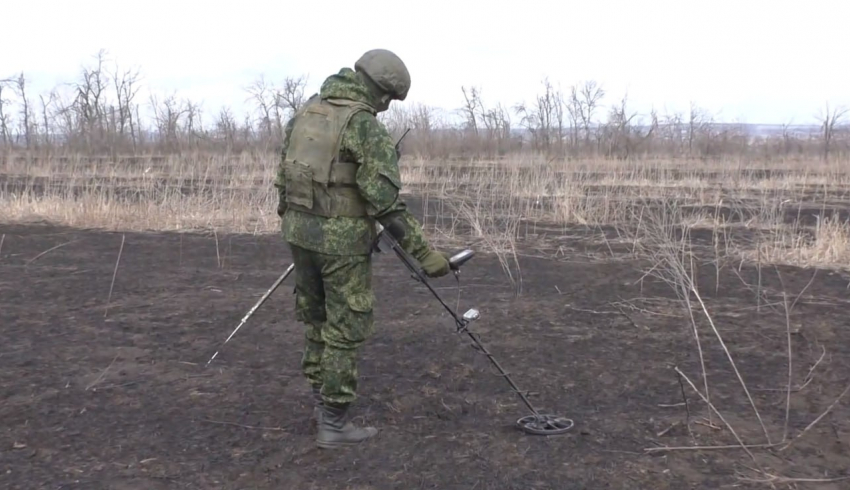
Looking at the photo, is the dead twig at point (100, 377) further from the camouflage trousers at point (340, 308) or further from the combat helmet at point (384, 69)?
the combat helmet at point (384, 69)

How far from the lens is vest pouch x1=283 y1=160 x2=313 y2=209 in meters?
3.42

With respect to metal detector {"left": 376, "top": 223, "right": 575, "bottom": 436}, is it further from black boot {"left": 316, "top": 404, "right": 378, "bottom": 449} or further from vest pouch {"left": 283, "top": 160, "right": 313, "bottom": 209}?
black boot {"left": 316, "top": 404, "right": 378, "bottom": 449}

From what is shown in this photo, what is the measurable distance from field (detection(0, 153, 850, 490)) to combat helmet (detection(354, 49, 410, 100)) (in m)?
1.56

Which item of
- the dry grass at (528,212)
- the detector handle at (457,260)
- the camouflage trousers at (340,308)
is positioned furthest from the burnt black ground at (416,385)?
the dry grass at (528,212)

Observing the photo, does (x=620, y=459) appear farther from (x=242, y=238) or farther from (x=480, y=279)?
(x=242, y=238)

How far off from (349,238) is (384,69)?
2.43 ft

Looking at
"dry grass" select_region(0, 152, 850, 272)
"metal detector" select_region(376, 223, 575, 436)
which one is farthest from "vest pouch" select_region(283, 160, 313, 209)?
"dry grass" select_region(0, 152, 850, 272)

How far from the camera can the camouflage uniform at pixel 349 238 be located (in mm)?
3359

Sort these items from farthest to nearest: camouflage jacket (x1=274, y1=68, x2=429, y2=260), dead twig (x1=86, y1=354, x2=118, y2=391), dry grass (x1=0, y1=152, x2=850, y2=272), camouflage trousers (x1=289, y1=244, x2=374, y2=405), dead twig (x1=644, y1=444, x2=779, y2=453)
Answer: dry grass (x1=0, y1=152, x2=850, y2=272) < dead twig (x1=86, y1=354, x2=118, y2=391) < dead twig (x1=644, y1=444, x2=779, y2=453) < camouflage trousers (x1=289, y1=244, x2=374, y2=405) < camouflage jacket (x1=274, y1=68, x2=429, y2=260)

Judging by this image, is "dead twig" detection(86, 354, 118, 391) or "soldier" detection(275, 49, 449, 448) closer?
"soldier" detection(275, 49, 449, 448)

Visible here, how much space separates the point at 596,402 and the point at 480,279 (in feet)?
11.3

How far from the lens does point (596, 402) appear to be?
14.0 feet

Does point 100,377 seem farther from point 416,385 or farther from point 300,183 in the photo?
point 300,183

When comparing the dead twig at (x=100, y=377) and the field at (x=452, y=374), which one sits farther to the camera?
the dead twig at (x=100, y=377)
